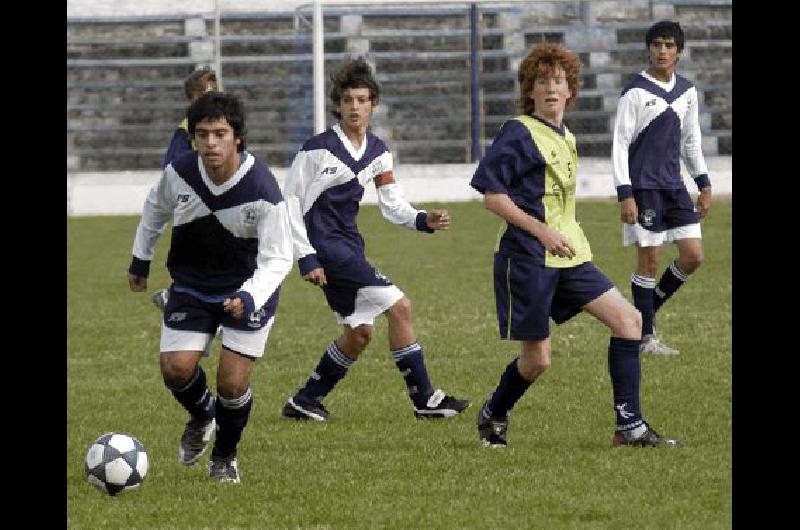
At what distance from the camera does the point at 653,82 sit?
1201cm

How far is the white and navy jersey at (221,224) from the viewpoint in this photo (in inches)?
312

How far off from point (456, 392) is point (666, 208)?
2.25m

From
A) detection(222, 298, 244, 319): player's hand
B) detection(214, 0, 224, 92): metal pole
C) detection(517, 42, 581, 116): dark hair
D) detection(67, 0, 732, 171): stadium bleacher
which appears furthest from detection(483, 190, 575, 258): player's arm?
detection(214, 0, 224, 92): metal pole

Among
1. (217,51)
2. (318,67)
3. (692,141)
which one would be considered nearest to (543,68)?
(692,141)

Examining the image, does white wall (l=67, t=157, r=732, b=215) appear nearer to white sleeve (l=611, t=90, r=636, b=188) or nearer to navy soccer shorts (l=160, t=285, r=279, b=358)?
white sleeve (l=611, t=90, r=636, b=188)

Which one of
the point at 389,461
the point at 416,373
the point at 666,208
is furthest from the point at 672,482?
the point at 666,208

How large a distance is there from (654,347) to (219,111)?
16.7ft

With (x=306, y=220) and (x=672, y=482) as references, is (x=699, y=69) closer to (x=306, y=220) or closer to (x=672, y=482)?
(x=306, y=220)

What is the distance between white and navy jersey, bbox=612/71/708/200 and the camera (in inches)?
469

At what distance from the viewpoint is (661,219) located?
472 inches

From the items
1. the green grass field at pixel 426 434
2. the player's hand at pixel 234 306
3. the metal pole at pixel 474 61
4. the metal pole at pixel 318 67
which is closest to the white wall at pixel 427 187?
the metal pole at pixel 318 67

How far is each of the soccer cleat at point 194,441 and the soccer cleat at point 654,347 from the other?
4.36 meters

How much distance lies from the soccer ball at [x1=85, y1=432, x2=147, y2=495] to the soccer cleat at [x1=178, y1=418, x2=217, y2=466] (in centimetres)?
69

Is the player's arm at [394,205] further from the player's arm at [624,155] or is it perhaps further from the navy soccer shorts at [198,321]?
the navy soccer shorts at [198,321]
